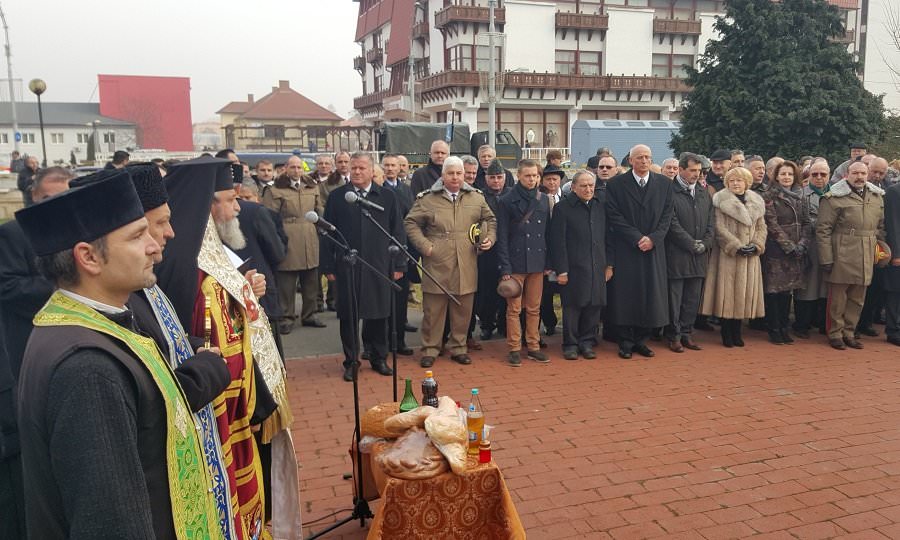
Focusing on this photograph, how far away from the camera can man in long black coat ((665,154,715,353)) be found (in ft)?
24.4

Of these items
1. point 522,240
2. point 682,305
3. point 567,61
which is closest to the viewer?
point 522,240

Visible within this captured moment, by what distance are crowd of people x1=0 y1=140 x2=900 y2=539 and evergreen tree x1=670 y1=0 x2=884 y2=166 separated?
6897 millimetres

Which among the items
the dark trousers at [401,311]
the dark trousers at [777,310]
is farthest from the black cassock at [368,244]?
the dark trousers at [777,310]

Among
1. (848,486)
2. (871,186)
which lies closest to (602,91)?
(871,186)

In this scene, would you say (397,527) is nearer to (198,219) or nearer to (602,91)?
(198,219)

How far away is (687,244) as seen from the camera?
7.39 metres

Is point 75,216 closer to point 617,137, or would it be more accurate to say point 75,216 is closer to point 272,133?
point 617,137

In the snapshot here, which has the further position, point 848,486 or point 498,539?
point 848,486

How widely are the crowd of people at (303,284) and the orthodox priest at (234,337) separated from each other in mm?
12

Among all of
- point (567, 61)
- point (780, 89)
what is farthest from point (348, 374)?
point (567, 61)

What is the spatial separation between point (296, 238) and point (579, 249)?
3.59 meters

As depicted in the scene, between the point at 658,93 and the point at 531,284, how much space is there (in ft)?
130

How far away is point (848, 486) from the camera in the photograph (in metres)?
4.29

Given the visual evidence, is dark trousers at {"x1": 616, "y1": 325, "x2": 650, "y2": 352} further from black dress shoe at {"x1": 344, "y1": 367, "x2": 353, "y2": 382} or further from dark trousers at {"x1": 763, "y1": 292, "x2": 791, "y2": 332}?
black dress shoe at {"x1": 344, "y1": 367, "x2": 353, "y2": 382}
